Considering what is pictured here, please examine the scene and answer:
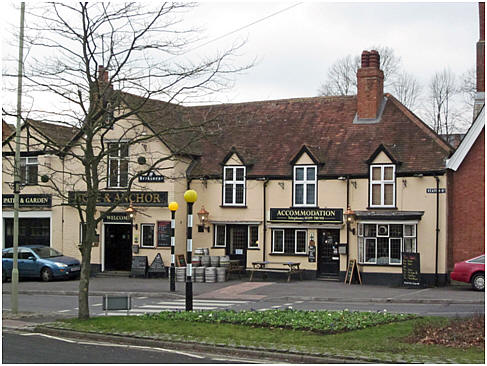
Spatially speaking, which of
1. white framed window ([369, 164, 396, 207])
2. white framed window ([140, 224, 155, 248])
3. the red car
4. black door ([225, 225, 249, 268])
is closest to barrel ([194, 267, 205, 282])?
black door ([225, 225, 249, 268])

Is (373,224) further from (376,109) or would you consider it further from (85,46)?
(85,46)

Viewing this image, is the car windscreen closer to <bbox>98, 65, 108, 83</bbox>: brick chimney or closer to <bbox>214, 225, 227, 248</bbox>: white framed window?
<bbox>214, 225, 227, 248</bbox>: white framed window

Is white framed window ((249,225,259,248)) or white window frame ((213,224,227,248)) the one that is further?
white window frame ((213,224,227,248))

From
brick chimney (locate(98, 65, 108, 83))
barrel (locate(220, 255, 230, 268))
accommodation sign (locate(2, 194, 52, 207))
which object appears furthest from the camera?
accommodation sign (locate(2, 194, 52, 207))

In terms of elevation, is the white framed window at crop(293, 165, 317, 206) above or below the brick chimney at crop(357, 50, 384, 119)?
below

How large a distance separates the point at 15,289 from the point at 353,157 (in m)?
16.2

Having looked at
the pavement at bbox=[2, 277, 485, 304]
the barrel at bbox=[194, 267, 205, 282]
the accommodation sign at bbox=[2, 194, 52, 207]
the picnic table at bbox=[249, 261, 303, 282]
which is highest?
the accommodation sign at bbox=[2, 194, 52, 207]

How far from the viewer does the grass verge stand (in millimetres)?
12320

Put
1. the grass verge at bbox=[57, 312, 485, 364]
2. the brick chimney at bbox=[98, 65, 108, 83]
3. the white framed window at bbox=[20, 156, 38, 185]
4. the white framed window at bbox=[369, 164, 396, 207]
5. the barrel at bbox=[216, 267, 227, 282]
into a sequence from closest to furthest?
the grass verge at bbox=[57, 312, 485, 364] < the brick chimney at bbox=[98, 65, 108, 83] < the white framed window at bbox=[369, 164, 396, 207] < the barrel at bbox=[216, 267, 227, 282] < the white framed window at bbox=[20, 156, 38, 185]

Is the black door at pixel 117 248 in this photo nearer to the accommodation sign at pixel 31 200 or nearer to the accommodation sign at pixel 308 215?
the accommodation sign at pixel 31 200

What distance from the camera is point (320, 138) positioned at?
33.2 m

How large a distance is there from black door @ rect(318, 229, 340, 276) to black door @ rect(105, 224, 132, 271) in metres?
9.61

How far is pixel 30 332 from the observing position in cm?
1728

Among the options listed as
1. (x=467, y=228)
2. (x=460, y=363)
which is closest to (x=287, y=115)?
(x=467, y=228)
